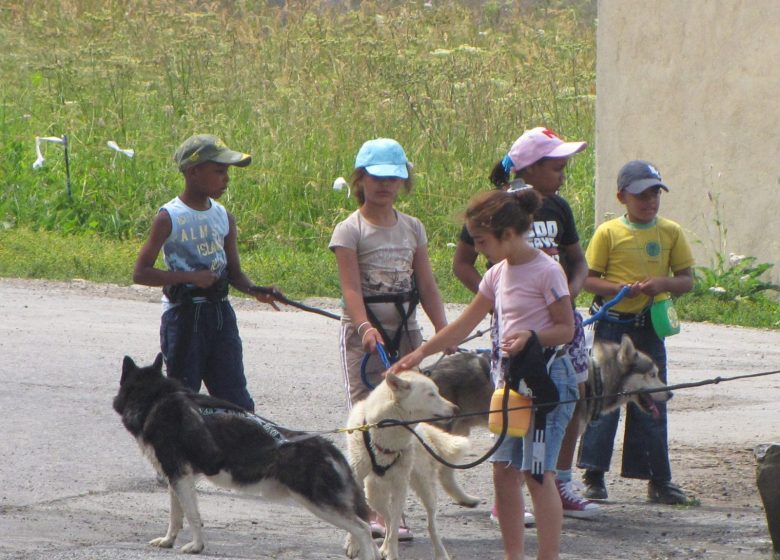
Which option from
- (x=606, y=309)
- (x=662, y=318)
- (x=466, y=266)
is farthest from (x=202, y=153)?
(x=662, y=318)

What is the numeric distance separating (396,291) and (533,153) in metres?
0.91

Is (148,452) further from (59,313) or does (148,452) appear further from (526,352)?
(59,313)

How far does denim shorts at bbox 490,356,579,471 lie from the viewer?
17.1 feet

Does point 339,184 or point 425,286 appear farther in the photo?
point 339,184

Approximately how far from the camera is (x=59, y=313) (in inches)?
463

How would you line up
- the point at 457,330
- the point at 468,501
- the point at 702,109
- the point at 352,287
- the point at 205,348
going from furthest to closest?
the point at 702,109, the point at 468,501, the point at 205,348, the point at 352,287, the point at 457,330

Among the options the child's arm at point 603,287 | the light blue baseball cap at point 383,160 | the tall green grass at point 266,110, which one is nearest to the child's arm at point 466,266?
the light blue baseball cap at point 383,160

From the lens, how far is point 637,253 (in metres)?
6.82

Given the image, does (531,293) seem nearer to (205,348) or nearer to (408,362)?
(408,362)

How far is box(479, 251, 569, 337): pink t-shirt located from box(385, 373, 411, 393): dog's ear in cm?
54

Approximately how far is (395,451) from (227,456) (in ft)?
2.41

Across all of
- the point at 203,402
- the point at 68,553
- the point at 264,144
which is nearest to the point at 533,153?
the point at 203,402

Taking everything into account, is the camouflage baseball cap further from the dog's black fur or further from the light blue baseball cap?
the dog's black fur

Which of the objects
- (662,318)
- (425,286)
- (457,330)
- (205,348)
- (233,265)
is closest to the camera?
(457,330)
